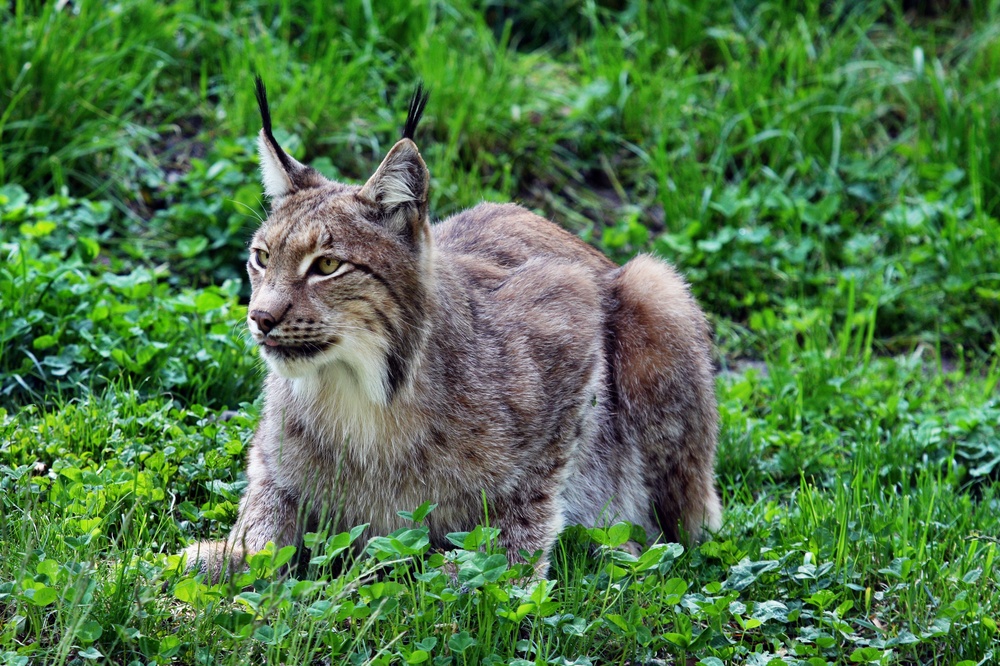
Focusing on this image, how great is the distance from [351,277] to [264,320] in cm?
33

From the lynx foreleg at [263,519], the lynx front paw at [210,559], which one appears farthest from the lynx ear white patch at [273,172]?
the lynx front paw at [210,559]

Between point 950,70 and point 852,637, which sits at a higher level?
point 950,70

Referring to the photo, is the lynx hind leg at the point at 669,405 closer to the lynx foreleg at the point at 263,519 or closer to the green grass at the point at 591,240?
the green grass at the point at 591,240

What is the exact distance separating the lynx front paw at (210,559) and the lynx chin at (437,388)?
0.01 metres

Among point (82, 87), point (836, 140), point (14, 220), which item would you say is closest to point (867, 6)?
point (836, 140)

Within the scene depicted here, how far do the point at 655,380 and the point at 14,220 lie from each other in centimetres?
348

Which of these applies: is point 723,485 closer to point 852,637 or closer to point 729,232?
point 852,637

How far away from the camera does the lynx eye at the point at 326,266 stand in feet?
12.8

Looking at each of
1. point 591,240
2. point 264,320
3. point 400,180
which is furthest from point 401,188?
point 591,240

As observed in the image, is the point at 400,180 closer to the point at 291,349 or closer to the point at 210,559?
the point at 291,349

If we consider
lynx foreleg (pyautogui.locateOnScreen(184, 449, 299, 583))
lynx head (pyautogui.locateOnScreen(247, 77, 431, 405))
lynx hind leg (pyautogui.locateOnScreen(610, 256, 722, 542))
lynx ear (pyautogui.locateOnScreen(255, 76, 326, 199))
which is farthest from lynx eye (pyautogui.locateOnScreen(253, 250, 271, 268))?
lynx hind leg (pyautogui.locateOnScreen(610, 256, 722, 542))

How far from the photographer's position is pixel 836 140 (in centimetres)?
754

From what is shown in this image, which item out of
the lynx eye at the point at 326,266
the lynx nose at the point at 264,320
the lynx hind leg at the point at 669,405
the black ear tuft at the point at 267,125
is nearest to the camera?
the lynx nose at the point at 264,320

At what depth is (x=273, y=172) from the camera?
4.21m
